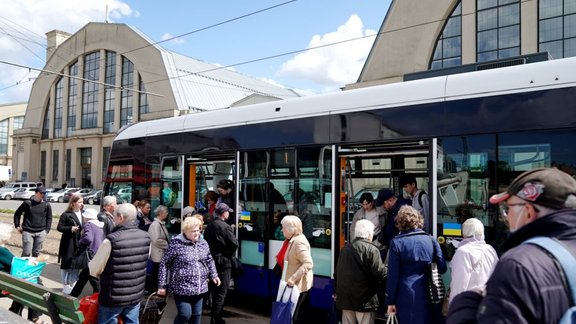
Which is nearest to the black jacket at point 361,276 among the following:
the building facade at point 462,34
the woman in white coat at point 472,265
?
the woman in white coat at point 472,265

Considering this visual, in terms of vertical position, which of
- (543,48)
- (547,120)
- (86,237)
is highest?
(543,48)

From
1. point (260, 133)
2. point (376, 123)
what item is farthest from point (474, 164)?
point (260, 133)

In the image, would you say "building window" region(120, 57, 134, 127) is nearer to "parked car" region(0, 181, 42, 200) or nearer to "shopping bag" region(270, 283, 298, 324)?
"parked car" region(0, 181, 42, 200)

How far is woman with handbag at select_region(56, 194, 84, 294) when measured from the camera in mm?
7676

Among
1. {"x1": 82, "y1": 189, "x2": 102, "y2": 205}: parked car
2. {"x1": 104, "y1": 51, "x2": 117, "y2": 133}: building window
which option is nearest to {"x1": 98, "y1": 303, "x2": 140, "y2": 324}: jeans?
{"x1": 82, "y1": 189, "x2": 102, "y2": 205}: parked car

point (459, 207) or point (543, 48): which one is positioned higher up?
point (543, 48)

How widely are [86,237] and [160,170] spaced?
222 centimetres

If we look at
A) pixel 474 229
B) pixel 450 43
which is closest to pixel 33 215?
pixel 474 229

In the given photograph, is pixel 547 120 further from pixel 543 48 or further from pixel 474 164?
pixel 543 48

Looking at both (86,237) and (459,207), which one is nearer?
(459,207)

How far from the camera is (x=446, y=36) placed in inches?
1008

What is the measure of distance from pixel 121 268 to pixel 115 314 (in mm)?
478

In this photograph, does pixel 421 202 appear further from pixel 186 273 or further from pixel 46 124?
pixel 46 124

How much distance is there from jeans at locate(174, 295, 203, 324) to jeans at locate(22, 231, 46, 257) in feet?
19.7
